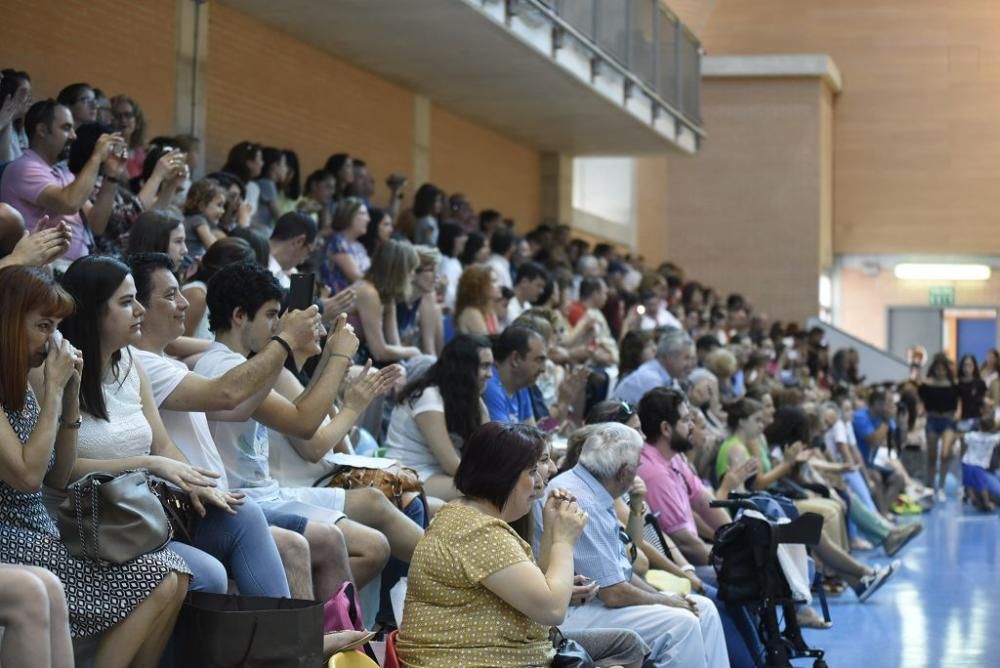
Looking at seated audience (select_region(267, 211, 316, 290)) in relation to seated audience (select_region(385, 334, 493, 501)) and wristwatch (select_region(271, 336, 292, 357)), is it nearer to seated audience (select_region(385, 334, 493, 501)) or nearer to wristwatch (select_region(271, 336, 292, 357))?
seated audience (select_region(385, 334, 493, 501))

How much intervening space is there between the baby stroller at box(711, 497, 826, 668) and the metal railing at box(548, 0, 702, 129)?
7169 mm

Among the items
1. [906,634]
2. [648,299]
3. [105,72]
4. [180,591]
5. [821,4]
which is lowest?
[906,634]

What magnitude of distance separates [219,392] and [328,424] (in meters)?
0.95

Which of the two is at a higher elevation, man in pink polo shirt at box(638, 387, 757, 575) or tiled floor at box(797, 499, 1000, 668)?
man in pink polo shirt at box(638, 387, 757, 575)

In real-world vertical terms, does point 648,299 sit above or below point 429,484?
above

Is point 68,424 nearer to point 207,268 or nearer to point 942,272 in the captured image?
point 207,268

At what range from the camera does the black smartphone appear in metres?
6.04

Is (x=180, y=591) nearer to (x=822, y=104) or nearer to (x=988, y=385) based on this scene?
(x=988, y=385)

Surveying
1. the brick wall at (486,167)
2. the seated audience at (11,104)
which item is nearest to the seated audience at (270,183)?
the seated audience at (11,104)

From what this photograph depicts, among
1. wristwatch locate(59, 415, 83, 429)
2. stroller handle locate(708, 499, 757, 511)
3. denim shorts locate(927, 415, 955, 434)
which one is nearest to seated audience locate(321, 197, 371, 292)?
stroller handle locate(708, 499, 757, 511)

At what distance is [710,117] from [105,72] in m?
18.5

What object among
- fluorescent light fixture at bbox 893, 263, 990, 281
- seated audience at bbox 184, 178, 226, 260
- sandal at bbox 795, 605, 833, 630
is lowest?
sandal at bbox 795, 605, 833, 630

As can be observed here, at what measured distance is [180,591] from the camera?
4699mm

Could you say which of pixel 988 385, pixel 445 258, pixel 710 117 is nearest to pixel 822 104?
pixel 710 117
